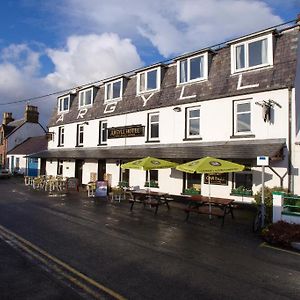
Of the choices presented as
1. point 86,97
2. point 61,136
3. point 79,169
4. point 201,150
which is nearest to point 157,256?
point 201,150

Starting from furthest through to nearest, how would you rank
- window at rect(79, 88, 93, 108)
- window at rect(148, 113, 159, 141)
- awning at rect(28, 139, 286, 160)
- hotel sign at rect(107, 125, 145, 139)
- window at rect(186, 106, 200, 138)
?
1. window at rect(79, 88, 93, 108)
2. hotel sign at rect(107, 125, 145, 139)
3. window at rect(148, 113, 159, 141)
4. window at rect(186, 106, 200, 138)
5. awning at rect(28, 139, 286, 160)

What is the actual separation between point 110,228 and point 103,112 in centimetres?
1445

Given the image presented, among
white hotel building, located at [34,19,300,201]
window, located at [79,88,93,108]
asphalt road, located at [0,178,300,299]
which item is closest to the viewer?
asphalt road, located at [0,178,300,299]

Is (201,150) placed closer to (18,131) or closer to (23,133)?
(18,131)

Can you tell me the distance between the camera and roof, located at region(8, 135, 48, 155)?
1618 inches

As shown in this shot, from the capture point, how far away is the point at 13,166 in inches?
1781

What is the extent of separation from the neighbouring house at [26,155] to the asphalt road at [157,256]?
87.3ft

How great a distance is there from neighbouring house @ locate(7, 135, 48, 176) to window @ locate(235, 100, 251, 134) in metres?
28.6

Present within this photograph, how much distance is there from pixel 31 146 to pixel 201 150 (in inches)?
1292

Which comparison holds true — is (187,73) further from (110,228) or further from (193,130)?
(110,228)

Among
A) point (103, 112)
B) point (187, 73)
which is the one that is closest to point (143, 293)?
point (187, 73)

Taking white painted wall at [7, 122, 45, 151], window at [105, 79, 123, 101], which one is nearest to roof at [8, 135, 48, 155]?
white painted wall at [7, 122, 45, 151]

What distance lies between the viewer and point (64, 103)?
1194 inches

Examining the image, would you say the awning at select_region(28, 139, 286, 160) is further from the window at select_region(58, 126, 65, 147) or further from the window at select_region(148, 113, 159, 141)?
the window at select_region(58, 126, 65, 147)
